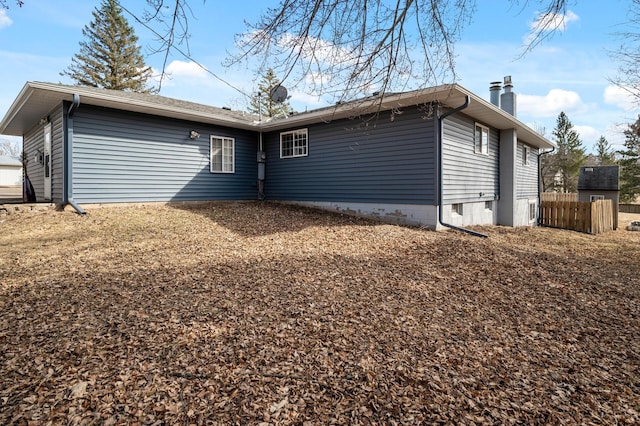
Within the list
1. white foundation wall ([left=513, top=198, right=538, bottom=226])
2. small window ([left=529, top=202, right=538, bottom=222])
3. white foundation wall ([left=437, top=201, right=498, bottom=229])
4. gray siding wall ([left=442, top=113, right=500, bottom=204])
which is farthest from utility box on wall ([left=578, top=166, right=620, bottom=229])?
gray siding wall ([left=442, top=113, right=500, bottom=204])

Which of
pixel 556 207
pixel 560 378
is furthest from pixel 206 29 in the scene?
pixel 556 207

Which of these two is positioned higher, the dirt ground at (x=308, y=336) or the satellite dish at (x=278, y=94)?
the satellite dish at (x=278, y=94)

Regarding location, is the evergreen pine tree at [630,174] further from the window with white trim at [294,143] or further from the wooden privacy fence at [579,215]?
the window with white trim at [294,143]

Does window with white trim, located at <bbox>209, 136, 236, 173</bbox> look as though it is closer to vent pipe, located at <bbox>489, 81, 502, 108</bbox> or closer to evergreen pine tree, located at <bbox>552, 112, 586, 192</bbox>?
vent pipe, located at <bbox>489, 81, 502, 108</bbox>

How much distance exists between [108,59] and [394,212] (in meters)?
Answer: 26.3

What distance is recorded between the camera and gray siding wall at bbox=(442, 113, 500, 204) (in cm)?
→ 913

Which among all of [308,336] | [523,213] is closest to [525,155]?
[523,213]

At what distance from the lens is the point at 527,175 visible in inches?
574

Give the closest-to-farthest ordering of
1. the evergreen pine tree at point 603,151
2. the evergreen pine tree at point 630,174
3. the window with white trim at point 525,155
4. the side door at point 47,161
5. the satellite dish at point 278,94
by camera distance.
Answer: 1. the satellite dish at point 278,94
2. the side door at point 47,161
3. the window with white trim at point 525,155
4. the evergreen pine tree at point 630,174
5. the evergreen pine tree at point 603,151

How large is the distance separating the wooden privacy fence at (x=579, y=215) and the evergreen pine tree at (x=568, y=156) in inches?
709

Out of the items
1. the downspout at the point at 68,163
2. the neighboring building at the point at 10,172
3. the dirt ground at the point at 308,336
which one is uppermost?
the neighboring building at the point at 10,172

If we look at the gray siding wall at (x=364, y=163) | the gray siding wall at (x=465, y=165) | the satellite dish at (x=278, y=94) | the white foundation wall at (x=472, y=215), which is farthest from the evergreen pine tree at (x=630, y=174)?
the satellite dish at (x=278, y=94)

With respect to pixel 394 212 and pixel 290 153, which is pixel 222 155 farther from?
pixel 394 212

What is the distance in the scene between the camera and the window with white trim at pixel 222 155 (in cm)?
1169
